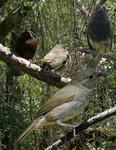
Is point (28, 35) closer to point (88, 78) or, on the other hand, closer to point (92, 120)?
point (88, 78)

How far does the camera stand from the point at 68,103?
117 inches

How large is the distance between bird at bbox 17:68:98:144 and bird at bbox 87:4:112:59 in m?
0.76

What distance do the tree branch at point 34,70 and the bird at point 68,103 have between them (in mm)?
1173

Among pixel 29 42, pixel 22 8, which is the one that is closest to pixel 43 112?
pixel 29 42

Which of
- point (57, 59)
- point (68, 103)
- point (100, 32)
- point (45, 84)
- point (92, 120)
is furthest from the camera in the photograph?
point (45, 84)

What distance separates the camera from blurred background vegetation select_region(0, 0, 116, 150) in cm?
Answer: 485

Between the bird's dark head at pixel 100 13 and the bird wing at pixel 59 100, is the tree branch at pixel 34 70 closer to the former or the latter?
the bird's dark head at pixel 100 13

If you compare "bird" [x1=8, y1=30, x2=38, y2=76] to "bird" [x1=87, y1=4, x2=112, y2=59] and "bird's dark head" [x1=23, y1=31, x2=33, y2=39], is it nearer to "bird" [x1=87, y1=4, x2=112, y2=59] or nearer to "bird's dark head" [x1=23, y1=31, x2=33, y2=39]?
"bird's dark head" [x1=23, y1=31, x2=33, y2=39]

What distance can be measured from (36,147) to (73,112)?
235 centimetres

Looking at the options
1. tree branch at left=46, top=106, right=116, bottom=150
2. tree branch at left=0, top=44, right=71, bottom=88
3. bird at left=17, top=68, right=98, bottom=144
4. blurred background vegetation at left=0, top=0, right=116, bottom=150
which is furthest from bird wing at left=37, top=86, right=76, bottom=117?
blurred background vegetation at left=0, top=0, right=116, bottom=150

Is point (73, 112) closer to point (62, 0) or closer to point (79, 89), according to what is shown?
point (79, 89)

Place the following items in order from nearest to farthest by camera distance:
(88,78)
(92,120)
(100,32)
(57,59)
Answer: (92,120) → (88,78) → (100,32) → (57,59)

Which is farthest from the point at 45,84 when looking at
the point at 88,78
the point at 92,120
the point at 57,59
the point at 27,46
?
the point at 92,120

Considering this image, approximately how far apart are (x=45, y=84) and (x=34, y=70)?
119cm
